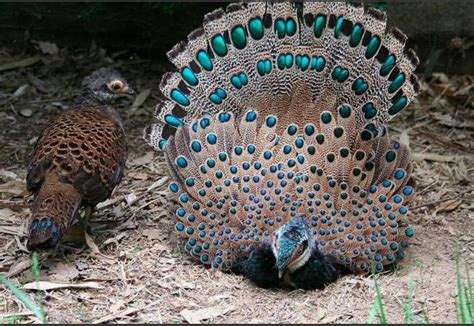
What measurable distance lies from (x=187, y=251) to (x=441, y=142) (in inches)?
106

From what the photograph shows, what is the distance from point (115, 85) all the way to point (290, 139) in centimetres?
160

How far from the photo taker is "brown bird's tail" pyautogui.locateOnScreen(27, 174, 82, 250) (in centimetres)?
486

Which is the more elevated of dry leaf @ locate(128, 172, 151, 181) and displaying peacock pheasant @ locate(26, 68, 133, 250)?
displaying peacock pheasant @ locate(26, 68, 133, 250)

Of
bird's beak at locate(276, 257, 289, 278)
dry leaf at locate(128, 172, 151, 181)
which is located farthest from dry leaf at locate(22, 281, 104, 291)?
dry leaf at locate(128, 172, 151, 181)

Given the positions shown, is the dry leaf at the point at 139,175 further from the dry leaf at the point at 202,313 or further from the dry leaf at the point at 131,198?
the dry leaf at the point at 202,313

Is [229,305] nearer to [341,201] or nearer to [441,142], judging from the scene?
[341,201]

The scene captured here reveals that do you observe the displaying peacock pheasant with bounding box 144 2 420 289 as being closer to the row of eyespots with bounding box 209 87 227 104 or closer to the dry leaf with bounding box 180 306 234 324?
the row of eyespots with bounding box 209 87 227 104

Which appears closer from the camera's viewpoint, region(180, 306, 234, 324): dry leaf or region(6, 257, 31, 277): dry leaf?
region(180, 306, 234, 324): dry leaf

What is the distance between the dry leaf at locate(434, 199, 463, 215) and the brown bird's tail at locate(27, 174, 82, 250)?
99.5 inches

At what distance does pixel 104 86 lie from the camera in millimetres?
6254

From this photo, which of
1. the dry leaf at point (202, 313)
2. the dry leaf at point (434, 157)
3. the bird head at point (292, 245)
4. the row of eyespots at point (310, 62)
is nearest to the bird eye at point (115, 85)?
the row of eyespots at point (310, 62)

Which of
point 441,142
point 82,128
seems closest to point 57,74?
point 82,128

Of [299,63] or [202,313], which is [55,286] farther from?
[299,63]

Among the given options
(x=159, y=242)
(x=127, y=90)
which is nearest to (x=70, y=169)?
(x=159, y=242)
